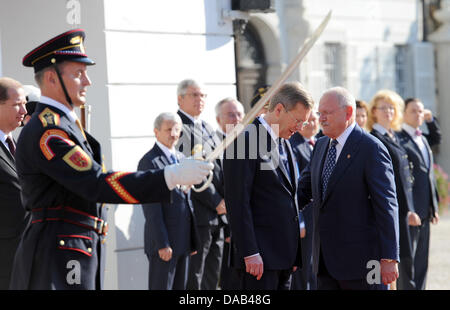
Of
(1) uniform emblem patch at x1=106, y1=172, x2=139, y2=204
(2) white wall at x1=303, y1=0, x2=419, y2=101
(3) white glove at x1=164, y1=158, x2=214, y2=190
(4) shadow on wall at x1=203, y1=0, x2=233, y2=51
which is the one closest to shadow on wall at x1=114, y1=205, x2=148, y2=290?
(4) shadow on wall at x1=203, y1=0, x2=233, y2=51

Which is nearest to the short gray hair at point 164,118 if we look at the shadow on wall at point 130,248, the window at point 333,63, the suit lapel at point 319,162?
the shadow on wall at point 130,248

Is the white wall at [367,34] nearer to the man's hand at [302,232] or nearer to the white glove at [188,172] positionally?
the man's hand at [302,232]

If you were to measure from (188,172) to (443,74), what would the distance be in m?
16.3

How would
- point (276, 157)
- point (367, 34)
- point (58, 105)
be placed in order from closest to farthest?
point (58, 105) < point (276, 157) < point (367, 34)

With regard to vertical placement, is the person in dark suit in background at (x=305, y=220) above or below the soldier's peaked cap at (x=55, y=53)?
below

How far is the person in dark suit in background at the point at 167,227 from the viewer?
640cm

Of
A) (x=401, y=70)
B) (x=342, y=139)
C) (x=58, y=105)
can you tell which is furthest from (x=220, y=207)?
(x=401, y=70)

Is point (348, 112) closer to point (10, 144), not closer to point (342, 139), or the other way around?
point (342, 139)

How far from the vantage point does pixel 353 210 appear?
5039mm

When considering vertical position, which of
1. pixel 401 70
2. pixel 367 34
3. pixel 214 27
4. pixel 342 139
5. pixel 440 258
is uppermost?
pixel 367 34

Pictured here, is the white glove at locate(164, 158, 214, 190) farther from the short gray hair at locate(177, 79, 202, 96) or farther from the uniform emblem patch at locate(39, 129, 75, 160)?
the short gray hair at locate(177, 79, 202, 96)

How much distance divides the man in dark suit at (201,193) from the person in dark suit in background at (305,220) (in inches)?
28.1

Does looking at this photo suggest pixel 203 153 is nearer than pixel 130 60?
No

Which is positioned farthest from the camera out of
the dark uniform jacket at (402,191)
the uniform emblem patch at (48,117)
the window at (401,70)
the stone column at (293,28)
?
the window at (401,70)
